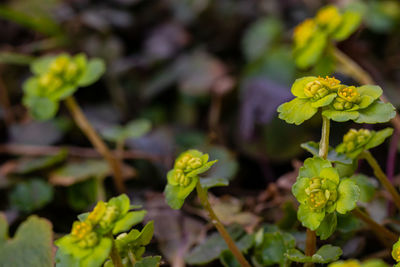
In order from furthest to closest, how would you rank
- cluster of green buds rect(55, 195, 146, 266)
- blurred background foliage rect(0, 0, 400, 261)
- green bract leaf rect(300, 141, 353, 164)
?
blurred background foliage rect(0, 0, 400, 261) → green bract leaf rect(300, 141, 353, 164) → cluster of green buds rect(55, 195, 146, 266)

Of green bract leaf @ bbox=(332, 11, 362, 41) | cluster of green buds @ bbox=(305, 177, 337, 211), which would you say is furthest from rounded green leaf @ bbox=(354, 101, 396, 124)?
green bract leaf @ bbox=(332, 11, 362, 41)

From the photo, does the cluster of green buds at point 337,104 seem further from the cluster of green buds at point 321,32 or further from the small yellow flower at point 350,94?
the cluster of green buds at point 321,32

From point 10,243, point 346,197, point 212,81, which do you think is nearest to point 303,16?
point 212,81

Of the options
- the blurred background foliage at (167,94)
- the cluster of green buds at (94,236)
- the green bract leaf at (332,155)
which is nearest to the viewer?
Answer: the cluster of green buds at (94,236)

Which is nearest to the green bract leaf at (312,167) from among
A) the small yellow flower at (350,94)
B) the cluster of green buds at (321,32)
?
the small yellow flower at (350,94)

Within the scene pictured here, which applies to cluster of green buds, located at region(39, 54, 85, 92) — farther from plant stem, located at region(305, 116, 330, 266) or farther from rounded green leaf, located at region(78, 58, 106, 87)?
plant stem, located at region(305, 116, 330, 266)

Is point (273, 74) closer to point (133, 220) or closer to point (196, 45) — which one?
point (196, 45)

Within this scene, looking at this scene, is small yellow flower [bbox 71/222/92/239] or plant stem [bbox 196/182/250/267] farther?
plant stem [bbox 196/182/250/267]
